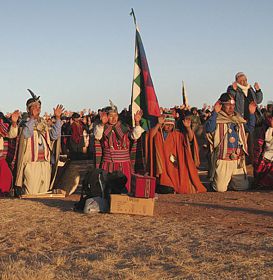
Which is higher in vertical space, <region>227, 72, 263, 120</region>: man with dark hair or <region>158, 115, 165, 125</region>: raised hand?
<region>227, 72, 263, 120</region>: man with dark hair

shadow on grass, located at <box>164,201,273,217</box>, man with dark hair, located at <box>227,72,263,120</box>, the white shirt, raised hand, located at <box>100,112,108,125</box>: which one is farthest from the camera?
man with dark hair, located at <box>227,72,263,120</box>

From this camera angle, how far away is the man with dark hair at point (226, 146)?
36.7ft

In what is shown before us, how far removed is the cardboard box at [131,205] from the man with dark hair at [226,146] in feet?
11.9

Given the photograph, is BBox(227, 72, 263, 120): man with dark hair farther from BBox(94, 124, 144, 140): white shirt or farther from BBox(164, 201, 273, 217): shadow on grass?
BBox(164, 201, 273, 217): shadow on grass

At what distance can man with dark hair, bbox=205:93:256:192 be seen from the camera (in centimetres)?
1119

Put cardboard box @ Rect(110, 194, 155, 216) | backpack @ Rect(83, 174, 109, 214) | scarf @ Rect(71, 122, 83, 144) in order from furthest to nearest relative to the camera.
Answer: scarf @ Rect(71, 122, 83, 144) → backpack @ Rect(83, 174, 109, 214) → cardboard box @ Rect(110, 194, 155, 216)

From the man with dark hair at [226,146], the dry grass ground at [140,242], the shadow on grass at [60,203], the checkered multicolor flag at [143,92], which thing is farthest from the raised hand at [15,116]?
the man with dark hair at [226,146]

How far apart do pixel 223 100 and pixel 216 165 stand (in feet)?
4.24

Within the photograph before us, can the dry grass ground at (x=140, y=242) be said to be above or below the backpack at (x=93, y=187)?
below

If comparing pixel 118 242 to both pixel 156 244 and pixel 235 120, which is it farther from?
pixel 235 120

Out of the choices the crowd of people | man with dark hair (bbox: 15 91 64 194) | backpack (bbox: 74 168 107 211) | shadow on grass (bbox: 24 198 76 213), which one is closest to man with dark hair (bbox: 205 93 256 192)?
the crowd of people

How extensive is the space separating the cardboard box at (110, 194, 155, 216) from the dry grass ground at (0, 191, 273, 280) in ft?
0.42

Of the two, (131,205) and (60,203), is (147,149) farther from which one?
(131,205)

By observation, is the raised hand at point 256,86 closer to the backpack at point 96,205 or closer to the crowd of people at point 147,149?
the crowd of people at point 147,149
